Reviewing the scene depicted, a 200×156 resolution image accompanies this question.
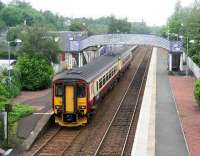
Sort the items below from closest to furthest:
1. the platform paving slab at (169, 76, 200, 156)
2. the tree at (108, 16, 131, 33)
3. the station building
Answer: the platform paving slab at (169, 76, 200, 156) → the station building → the tree at (108, 16, 131, 33)

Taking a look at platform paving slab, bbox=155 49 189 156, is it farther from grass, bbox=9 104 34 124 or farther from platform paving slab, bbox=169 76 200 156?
grass, bbox=9 104 34 124

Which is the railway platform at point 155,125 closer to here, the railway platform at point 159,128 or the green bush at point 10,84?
the railway platform at point 159,128

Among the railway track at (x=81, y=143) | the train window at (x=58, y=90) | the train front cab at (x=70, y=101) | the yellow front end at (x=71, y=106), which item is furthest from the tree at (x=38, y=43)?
the yellow front end at (x=71, y=106)

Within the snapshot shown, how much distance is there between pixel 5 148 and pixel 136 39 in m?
39.6

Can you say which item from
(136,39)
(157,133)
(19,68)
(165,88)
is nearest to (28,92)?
(19,68)

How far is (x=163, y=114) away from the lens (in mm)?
31281

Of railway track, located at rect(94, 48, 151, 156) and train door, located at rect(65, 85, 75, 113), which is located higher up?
train door, located at rect(65, 85, 75, 113)

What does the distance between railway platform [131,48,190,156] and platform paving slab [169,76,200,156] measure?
1.07ft

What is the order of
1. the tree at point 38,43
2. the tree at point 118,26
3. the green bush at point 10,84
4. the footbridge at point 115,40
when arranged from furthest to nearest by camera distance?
the tree at point 118,26 → the footbridge at point 115,40 → the tree at point 38,43 → the green bush at point 10,84

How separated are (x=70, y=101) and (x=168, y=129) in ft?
18.7

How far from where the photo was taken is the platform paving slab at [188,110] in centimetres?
2423

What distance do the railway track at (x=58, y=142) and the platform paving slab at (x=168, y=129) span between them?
4.55m

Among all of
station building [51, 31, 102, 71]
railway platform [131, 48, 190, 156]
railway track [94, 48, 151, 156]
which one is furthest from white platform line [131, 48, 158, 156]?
station building [51, 31, 102, 71]

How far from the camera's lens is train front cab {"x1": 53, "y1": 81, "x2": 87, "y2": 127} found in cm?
2727
